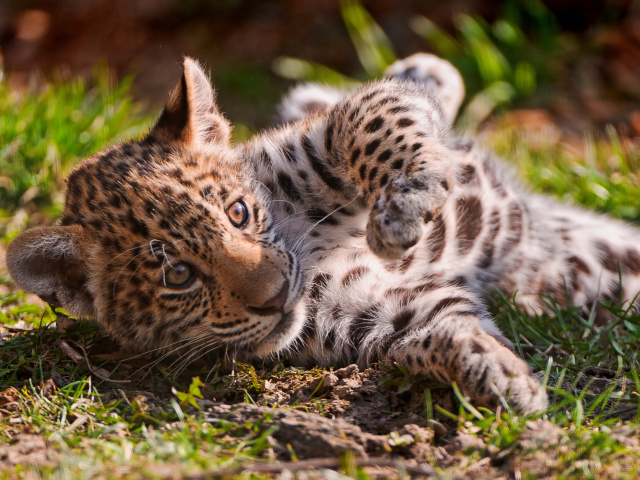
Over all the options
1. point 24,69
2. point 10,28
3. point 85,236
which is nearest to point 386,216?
point 85,236

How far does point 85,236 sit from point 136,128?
10.9 feet

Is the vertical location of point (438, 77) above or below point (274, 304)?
above

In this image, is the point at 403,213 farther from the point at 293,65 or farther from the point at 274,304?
the point at 293,65

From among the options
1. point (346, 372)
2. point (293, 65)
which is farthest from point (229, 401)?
point (293, 65)

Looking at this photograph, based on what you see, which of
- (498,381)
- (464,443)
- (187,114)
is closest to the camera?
(464,443)

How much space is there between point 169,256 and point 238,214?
45 cm

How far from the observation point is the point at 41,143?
602 centimetres

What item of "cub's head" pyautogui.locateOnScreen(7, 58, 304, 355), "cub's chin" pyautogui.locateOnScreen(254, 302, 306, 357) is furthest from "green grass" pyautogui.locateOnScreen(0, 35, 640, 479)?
"cub's head" pyautogui.locateOnScreen(7, 58, 304, 355)

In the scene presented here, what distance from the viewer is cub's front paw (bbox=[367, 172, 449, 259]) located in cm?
339

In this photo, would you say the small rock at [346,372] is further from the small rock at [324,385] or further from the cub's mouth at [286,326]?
the cub's mouth at [286,326]

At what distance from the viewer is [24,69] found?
11.0m

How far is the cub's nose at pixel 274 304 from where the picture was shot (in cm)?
356

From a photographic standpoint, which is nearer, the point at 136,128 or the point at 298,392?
the point at 298,392

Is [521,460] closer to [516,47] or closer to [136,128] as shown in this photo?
[136,128]
